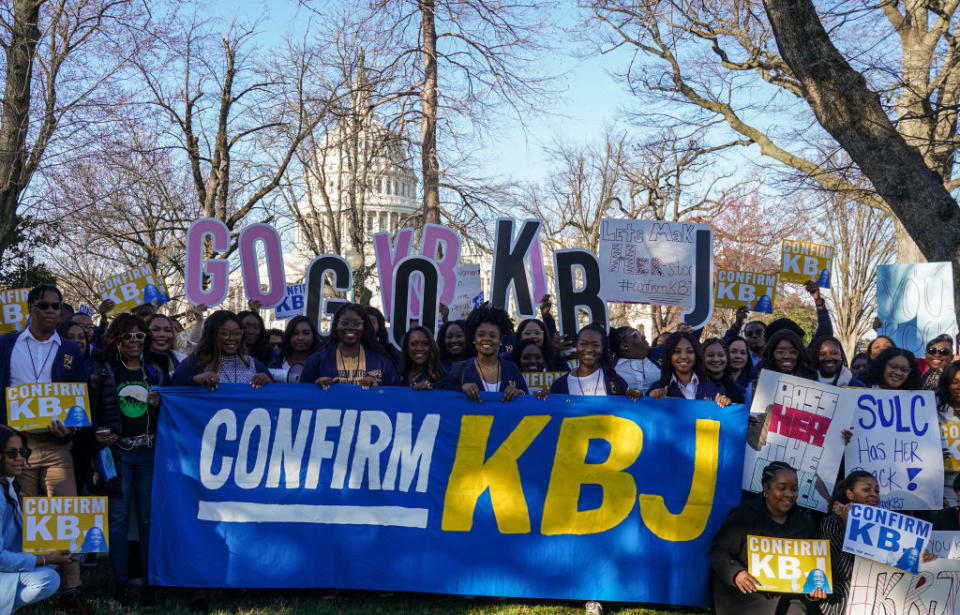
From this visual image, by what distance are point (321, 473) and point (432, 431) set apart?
30.4 inches

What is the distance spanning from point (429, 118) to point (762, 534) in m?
11.5

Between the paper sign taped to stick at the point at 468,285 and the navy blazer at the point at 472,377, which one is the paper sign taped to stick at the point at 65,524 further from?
the paper sign taped to stick at the point at 468,285

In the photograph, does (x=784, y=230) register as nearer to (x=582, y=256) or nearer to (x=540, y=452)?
(x=582, y=256)

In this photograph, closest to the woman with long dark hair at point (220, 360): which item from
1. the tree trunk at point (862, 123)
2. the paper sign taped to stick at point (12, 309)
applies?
the paper sign taped to stick at point (12, 309)

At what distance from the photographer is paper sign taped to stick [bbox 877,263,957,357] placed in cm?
910

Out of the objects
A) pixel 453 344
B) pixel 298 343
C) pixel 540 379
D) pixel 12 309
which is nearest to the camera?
pixel 540 379

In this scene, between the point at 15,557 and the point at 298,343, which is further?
the point at 298,343

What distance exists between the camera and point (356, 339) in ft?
20.7

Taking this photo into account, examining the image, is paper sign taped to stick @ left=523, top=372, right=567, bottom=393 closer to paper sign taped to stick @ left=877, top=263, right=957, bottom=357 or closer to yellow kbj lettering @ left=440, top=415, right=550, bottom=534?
yellow kbj lettering @ left=440, top=415, right=550, bottom=534

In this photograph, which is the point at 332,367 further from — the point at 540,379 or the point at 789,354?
the point at 789,354

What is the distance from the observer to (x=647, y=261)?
9406 mm

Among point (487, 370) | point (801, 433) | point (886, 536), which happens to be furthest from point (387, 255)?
point (886, 536)

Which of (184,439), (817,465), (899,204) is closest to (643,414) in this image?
(817,465)

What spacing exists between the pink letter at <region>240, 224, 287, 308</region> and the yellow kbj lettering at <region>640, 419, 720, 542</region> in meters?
5.59
